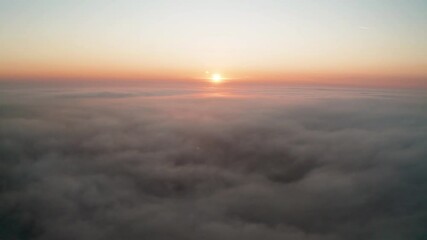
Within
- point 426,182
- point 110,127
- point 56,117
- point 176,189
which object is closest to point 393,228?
point 426,182

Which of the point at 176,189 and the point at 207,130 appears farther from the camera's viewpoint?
the point at 207,130

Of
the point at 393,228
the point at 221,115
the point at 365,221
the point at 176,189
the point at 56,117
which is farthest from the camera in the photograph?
the point at 221,115

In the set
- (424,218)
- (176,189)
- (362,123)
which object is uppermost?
(362,123)

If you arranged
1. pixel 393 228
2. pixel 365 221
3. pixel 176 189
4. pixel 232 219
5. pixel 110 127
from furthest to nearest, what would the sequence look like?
pixel 110 127 < pixel 176 189 < pixel 232 219 < pixel 365 221 < pixel 393 228

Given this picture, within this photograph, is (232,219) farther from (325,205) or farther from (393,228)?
(393,228)

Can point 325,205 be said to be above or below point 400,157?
below

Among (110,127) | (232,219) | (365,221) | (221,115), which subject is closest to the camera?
(365,221)

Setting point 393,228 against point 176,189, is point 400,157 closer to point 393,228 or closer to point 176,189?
point 393,228

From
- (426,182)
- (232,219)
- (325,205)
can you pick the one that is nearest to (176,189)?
(232,219)

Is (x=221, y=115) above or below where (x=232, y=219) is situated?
above
